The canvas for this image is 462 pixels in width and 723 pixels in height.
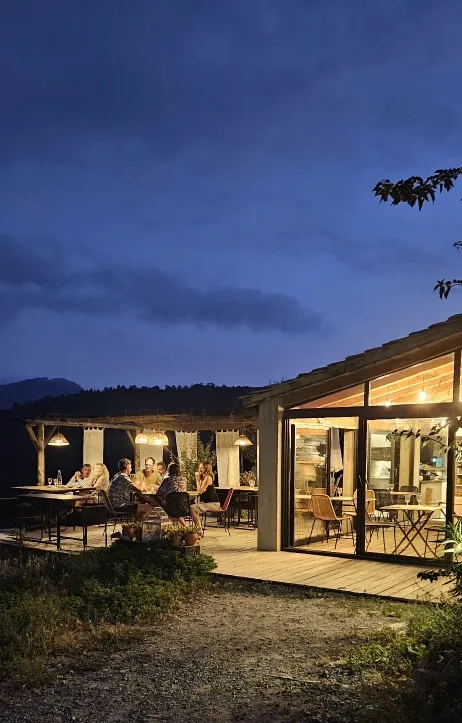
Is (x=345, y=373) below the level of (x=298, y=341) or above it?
below

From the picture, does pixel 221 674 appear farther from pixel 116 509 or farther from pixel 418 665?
pixel 116 509

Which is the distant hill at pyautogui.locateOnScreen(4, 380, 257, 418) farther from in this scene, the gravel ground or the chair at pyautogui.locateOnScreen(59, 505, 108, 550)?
the gravel ground

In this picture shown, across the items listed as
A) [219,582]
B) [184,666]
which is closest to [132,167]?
[219,582]

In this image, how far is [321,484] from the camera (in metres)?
11.3

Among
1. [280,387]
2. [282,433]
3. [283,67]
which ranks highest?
[283,67]

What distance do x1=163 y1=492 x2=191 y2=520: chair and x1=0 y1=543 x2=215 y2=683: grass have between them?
4.38 ft

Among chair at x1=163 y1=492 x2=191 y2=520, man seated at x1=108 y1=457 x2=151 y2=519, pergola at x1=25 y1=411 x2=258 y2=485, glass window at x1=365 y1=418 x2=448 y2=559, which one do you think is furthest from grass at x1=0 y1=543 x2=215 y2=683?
pergola at x1=25 y1=411 x2=258 y2=485

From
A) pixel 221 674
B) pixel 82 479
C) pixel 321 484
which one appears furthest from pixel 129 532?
pixel 221 674

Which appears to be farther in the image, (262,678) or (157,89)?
(157,89)

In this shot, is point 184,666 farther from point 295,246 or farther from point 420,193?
point 295,246

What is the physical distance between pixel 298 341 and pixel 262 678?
67114 millimetres

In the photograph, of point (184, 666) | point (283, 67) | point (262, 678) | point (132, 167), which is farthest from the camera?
point (132, 167)

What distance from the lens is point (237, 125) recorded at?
13273 mm

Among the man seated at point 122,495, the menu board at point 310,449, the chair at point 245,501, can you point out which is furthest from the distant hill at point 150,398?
the man seated at point 122,495
